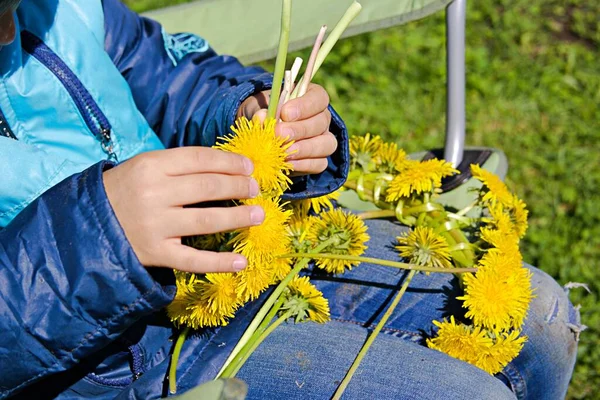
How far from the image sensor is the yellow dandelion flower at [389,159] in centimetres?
110

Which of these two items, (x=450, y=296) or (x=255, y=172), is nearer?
(x=255, y=172)

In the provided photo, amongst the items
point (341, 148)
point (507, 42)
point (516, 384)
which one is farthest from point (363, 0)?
point (507, 42)

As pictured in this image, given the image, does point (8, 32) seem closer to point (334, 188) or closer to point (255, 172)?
point (255, 172)

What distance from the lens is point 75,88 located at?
98 cm

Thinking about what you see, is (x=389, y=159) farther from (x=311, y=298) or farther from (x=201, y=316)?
(x=201, y=316)

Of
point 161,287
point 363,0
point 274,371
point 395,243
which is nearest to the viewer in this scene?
point 161,287

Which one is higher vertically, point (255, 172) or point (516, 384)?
point (255, 172)

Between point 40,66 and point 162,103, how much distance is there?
237mm

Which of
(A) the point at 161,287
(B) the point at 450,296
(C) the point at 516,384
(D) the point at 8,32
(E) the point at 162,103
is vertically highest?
(D) the point at 8,32

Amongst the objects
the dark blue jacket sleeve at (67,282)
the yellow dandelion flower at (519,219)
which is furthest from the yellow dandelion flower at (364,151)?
the dark blue jacket sleeve at (67,282)

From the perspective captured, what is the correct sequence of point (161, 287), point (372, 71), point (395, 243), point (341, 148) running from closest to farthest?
point (161, 287), point (341, 148), point (395, 243), point (372, 71)

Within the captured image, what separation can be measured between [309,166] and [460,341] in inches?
11.8

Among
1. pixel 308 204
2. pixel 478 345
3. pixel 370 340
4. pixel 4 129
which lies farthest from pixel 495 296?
pixel 4 129

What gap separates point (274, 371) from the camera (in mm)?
901
